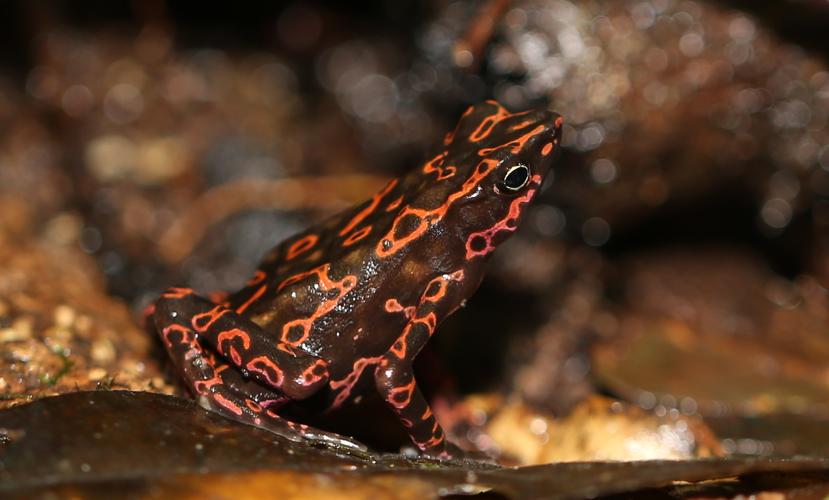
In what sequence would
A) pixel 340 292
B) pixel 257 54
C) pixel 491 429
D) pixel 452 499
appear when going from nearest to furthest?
pixel 452 499 → pixel 340 292 → pixel 491 429 → pixel 257 54

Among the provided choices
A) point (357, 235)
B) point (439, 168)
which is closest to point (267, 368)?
point (357, 235)

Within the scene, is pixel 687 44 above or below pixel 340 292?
above

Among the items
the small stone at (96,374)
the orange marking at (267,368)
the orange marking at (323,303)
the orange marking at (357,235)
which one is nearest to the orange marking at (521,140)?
the orange marking at (357,235)

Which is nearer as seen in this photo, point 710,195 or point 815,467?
point 815,467

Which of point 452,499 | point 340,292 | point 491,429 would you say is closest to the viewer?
point 452,499

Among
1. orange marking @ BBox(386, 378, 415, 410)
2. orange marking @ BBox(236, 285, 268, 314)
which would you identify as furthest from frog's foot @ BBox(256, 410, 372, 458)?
orange marking @ BBox(236, 285, 268, 314)

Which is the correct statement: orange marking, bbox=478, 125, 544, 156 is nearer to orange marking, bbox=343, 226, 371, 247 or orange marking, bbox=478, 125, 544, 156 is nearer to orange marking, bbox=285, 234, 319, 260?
orange marking, bbox=343, 226, 371, 247

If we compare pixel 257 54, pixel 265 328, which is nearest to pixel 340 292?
pixel 265 328

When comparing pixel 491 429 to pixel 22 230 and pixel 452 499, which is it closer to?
pixel 452 499

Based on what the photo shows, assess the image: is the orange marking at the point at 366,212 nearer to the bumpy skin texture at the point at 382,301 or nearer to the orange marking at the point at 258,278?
the bumpy skin texture at the point at 382,301

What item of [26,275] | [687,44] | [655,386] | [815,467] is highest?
[687,44]
